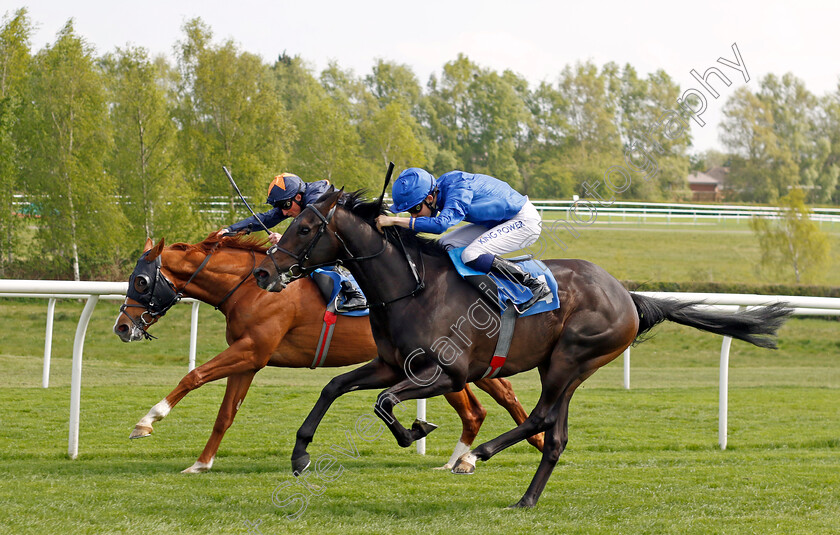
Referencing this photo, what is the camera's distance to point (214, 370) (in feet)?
16.0

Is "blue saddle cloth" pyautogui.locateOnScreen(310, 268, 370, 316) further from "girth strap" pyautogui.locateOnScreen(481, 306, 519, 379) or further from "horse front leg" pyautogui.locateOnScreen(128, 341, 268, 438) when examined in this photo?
"girth strap" pyautogui.locateOnScreen(481, 306, 519, 379)

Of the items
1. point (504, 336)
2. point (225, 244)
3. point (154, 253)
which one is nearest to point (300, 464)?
point (504, 336)

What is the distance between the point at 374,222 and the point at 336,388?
80 cm

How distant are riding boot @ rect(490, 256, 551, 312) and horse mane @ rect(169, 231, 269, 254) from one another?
69.2 inches

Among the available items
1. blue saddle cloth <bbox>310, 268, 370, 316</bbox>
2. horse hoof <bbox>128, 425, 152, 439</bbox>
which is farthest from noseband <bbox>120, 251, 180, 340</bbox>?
blue saddle cloth <bbox>310, 268, 370, 316</bbox>

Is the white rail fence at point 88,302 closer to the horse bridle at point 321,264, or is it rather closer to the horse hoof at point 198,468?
the horse hoof at point 198,468

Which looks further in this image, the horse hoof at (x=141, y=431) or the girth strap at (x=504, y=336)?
the horse hoof at (x=141, y=431)

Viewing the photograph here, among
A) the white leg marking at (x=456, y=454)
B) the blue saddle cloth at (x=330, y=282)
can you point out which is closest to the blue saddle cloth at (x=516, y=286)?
the blue saddle cloth at (x=330, y=282)

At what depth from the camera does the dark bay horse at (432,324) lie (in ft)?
13.1

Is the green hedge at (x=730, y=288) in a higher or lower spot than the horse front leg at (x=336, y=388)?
lower

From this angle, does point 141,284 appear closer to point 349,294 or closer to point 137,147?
point 349,294

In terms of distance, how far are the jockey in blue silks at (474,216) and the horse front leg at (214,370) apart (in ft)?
4.40

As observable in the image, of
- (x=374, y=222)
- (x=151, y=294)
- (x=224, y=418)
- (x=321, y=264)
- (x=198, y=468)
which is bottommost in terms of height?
(x=198, y=468)

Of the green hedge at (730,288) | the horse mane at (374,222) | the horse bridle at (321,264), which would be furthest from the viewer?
the green hedge at (730,288)
